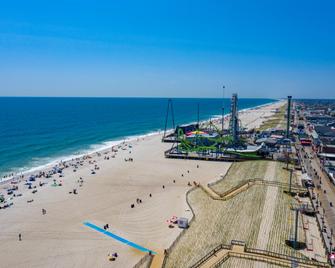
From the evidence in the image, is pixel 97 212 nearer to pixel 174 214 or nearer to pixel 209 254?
pixel 174 214

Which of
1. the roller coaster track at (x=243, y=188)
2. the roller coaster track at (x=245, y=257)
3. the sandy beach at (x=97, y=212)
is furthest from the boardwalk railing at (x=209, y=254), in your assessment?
the roller coaster track at (x=243, y=188)

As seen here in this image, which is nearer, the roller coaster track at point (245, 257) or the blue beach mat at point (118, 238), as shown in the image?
the roller coaster track at point (245, 257)

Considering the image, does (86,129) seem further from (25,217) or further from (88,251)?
(88,251)

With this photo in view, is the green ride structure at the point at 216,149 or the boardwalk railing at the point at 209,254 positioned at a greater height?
the green ride structure at the point at 216,149

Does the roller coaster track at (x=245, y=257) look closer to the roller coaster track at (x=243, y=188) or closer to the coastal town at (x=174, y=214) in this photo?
the coastal town at (x=174, y=214)

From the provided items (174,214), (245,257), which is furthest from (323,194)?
(245,257)

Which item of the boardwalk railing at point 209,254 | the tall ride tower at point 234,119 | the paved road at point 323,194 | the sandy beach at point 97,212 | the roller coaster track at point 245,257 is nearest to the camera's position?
the roller coaster track at point 245,257

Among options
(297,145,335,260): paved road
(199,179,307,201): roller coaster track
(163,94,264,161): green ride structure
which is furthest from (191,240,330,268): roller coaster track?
(163,94,264,161): green ride structure

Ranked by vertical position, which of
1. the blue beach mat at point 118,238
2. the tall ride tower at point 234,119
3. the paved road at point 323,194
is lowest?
the blue beach mat at point 118,238
